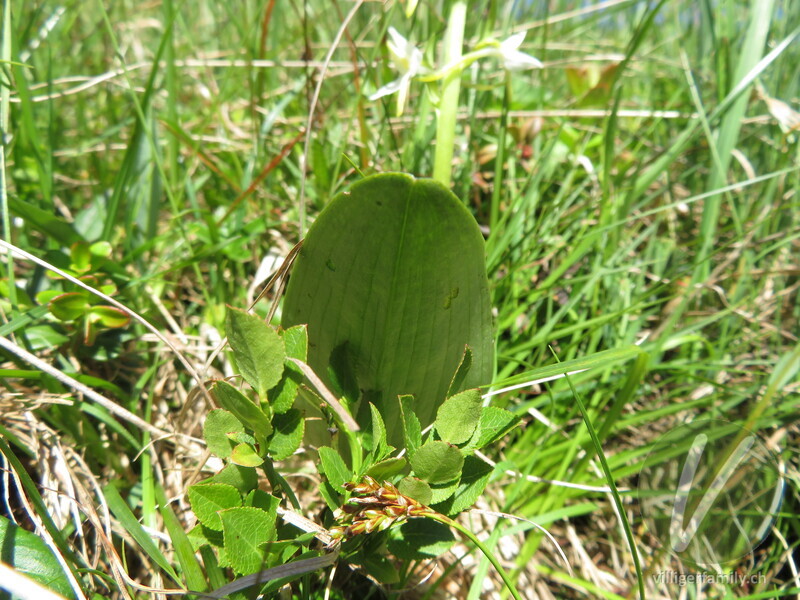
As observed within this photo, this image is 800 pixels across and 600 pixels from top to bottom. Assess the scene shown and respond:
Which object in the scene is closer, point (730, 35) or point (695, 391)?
point (695, 391)

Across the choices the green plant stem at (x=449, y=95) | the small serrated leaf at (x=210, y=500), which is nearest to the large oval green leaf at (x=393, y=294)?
the small serrated leaf at (x=210, y=500)

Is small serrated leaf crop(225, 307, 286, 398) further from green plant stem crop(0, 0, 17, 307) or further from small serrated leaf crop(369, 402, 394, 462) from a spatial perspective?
green plant stem crop(0, 0, 17, 307)

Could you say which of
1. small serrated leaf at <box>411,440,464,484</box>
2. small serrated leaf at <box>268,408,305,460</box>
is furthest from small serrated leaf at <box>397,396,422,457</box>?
small serrated leaf at <box>268,408,305,460</box>

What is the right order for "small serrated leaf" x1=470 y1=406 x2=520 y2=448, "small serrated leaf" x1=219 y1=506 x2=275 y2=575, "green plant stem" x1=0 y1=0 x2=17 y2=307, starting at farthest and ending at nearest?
"green plant stem" x1=0 y1=0 x2=17 y2=307, "small serrated leaf" x1=470 y1=406 x2=520 y2=448, "small serrated leaf" x1=219 y1=506 x2=275 y2=575

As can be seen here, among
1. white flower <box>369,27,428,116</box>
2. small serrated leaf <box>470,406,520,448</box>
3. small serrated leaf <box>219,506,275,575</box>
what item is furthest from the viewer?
white flower <box>369,27,428,116</box>

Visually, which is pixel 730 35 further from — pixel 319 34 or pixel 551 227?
pixel 319 34

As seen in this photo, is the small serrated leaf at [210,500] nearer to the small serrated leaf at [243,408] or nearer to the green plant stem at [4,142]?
the small serrated leaf at [243,408]

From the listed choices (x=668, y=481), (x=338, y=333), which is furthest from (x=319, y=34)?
(x=668, y=481)
